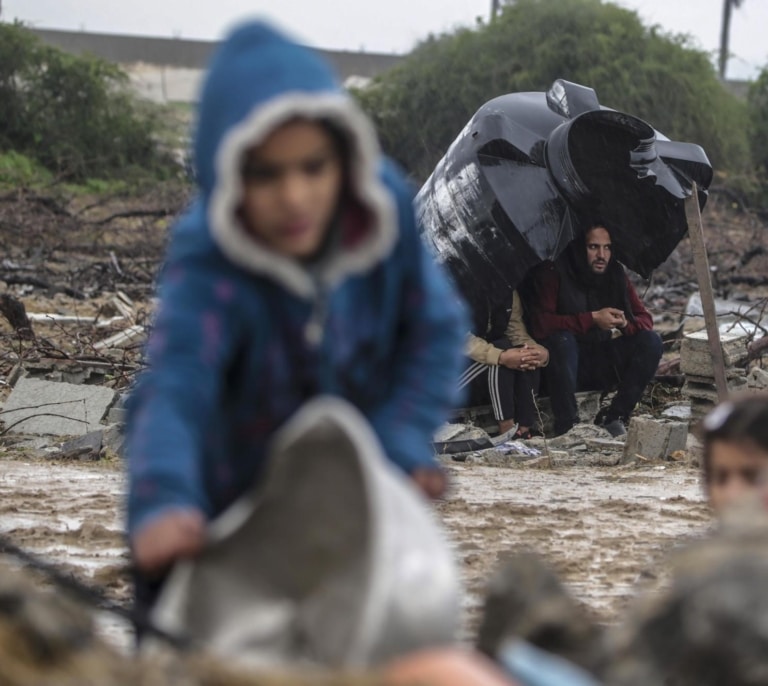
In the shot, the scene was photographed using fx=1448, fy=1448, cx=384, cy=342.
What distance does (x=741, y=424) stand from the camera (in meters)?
2.75

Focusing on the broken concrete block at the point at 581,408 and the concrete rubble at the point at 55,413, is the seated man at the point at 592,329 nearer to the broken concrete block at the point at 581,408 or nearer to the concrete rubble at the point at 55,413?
the broken concrete block at the point at 581,408

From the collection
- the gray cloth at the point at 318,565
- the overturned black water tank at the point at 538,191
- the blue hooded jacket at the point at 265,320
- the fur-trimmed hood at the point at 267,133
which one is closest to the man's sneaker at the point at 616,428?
the overturned black water tank at the point at 538,191

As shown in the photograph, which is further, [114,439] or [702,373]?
[702,373]

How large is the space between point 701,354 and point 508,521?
4.42 meters

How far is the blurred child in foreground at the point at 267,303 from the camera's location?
2221 mm

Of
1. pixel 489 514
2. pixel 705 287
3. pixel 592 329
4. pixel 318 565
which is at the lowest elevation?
pixel 489 514

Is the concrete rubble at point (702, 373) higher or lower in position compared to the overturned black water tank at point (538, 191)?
lower

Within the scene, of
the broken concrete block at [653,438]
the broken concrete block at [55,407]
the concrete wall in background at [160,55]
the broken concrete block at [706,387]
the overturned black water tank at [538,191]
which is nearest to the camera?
the broken concrete block at [653,438]

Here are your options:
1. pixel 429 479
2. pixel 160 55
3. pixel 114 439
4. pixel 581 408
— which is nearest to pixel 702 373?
pixel 581 408

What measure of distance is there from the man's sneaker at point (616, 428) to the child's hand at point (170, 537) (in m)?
8.06

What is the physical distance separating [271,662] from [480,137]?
8015 mm

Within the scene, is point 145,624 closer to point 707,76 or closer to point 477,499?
point 477,499

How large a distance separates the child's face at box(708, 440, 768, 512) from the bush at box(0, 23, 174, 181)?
99.8 ft

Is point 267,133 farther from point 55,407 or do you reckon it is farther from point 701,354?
point 701,354
